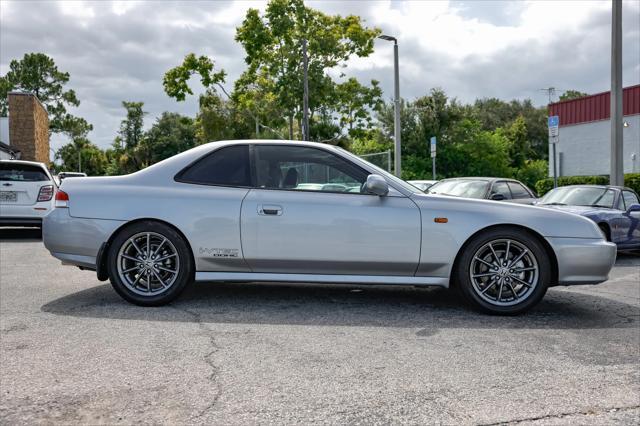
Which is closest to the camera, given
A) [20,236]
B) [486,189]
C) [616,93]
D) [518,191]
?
[486,189]

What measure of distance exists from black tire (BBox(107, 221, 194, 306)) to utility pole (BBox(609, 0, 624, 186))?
36.1 ft

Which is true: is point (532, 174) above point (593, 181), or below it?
above

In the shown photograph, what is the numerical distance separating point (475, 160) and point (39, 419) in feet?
132

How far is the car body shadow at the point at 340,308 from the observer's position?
492cm

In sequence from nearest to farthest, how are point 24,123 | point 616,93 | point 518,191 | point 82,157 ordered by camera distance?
point 518,191
point 616,93
point 24,123
point 82,157

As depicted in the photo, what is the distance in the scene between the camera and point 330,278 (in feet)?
17.2

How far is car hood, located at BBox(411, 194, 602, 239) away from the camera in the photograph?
5215 millimetres

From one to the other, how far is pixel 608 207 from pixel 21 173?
1103 cm

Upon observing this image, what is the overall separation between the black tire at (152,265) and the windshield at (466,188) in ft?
25.0

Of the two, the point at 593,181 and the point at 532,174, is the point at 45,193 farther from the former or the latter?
the point at 532,174

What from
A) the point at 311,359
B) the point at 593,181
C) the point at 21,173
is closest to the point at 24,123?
the point at 21,173

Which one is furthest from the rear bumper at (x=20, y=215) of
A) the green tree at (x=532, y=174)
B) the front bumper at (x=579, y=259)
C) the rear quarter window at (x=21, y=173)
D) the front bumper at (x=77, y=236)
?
the green tree at (x=532, y=174)

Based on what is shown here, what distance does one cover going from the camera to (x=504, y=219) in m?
5.23

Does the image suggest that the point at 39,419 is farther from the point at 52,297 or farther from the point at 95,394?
the point at 52,297
